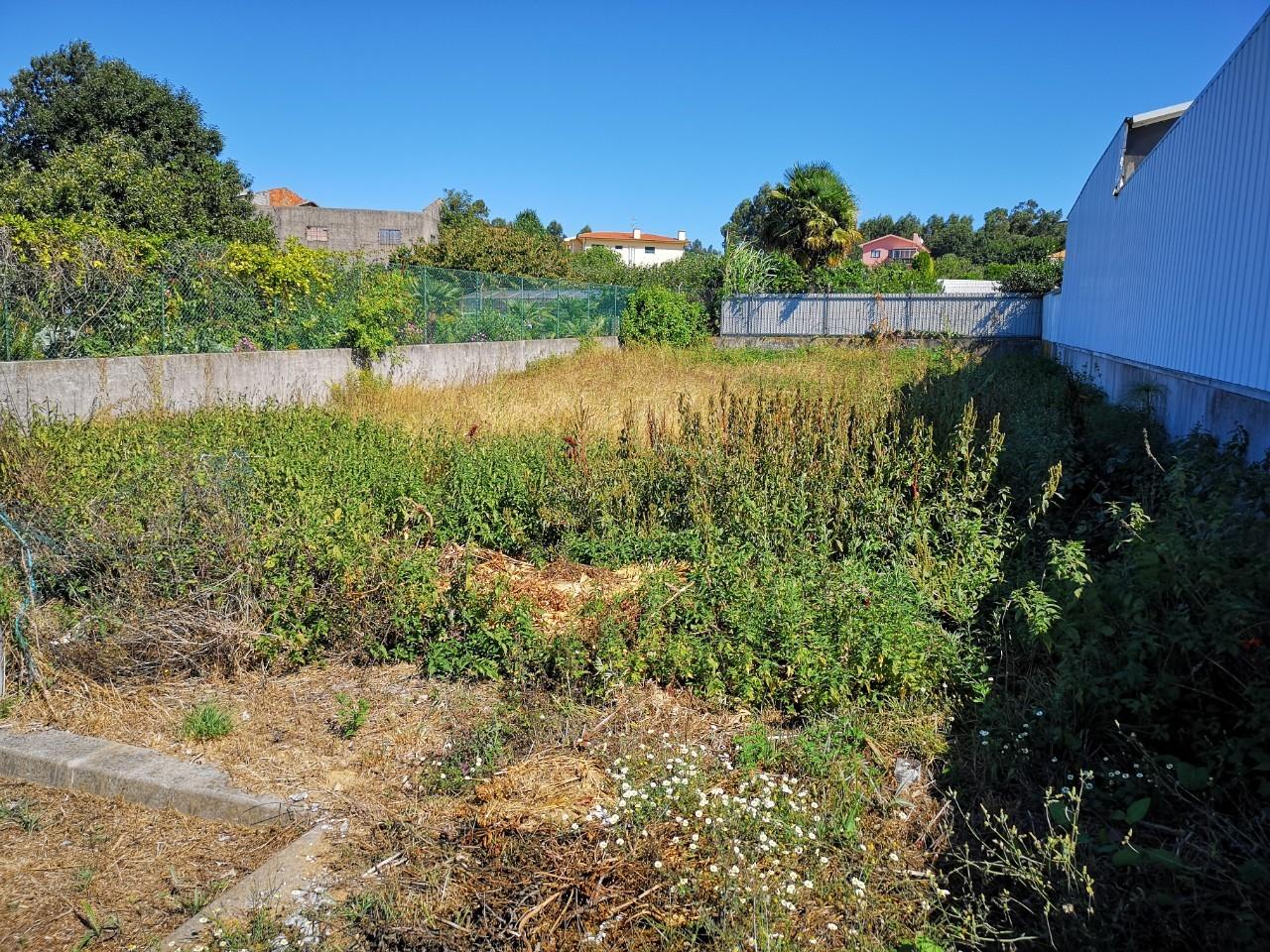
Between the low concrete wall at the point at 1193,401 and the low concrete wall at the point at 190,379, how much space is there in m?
9.61

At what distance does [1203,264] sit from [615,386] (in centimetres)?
1013

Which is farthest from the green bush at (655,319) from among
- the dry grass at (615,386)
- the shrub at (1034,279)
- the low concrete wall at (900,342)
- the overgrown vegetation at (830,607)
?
the overgrown vegetation at (830,607)

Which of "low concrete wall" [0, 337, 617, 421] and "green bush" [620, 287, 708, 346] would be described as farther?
"green bush" [620, 287, 708, 346]

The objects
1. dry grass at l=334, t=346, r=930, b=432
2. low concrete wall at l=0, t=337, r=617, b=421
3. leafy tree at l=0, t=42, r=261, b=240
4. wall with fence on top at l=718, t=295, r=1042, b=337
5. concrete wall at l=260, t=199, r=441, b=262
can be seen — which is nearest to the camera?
low concrete wall at l=0, t=337, r=617, b=421

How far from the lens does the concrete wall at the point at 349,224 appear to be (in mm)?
44719

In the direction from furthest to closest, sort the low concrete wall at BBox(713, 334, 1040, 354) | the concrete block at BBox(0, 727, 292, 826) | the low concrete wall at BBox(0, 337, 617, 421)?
the low concrete wall at BBox(713, 334, 1040, 354), the low concrete wall at BBox(0, 337, 617, 421), the concrete block at BBox(0, 727, 292, 826)

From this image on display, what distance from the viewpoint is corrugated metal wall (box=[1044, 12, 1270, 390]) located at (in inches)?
215

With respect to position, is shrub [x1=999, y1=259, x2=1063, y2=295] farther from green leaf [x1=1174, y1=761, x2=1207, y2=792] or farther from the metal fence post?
green leaf [x1=1174, y1=761, x2=1207, y2=792]

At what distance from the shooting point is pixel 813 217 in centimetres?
2777

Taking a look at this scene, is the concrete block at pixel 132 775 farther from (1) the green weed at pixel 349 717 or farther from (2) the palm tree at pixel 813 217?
(2) the palm tree at pixel 813 217

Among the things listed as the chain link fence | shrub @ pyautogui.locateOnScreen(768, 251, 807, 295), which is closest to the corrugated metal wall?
the chain link fence

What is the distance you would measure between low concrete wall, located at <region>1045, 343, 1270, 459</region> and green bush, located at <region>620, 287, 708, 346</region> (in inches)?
606

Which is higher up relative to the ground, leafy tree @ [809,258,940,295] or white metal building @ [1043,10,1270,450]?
leafy tree @ [809,258,940,295]

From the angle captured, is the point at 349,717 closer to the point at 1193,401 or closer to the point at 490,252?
the point at 1193,401
